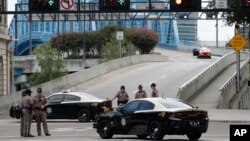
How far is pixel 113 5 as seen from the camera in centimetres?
3772

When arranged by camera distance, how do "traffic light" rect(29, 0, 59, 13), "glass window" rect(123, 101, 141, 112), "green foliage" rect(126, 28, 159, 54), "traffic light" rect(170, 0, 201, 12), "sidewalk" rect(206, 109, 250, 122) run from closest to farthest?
"glass window" rect(123, 101, 141, 112)
"sidewalk" rect(206, 109, 250, 122)
"traffic light" rect(170, 0, 201, 12)
"traffic light" rect(29, 0, 59, 13)
"green foliage" rect(126, 28, 159, 54)

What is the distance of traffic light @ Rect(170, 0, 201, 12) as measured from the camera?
36.9 m

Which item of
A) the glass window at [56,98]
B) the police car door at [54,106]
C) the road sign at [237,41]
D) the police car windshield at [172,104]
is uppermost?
the road sign at [237,41]

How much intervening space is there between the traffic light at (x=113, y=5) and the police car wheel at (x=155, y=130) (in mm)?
16250

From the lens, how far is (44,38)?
15300 centimetres

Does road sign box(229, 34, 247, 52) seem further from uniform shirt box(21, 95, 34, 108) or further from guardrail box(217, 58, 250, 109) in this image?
uniform shirt box(21, 95, 34, 108)

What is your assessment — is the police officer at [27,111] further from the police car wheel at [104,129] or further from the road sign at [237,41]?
the road sign at [237,41]

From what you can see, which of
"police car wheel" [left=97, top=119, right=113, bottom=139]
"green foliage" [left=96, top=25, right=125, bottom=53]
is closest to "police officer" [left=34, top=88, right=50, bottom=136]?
"police car wheel" [left=97, top=119, right=113, bottom=139]

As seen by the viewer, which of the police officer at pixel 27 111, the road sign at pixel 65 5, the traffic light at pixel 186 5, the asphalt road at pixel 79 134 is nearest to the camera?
the asphalt road at pixel 79 134

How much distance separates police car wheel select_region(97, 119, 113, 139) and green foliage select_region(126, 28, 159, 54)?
262 feet

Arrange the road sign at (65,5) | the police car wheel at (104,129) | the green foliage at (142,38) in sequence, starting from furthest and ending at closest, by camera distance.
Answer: the green foliage at (142,38) → the road sign at (65,5) → the police car wheel at (104,129)

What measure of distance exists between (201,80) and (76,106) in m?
19.0

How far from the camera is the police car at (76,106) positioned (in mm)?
32375

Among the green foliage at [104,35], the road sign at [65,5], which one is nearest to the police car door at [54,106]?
the road sign at [65,5]
